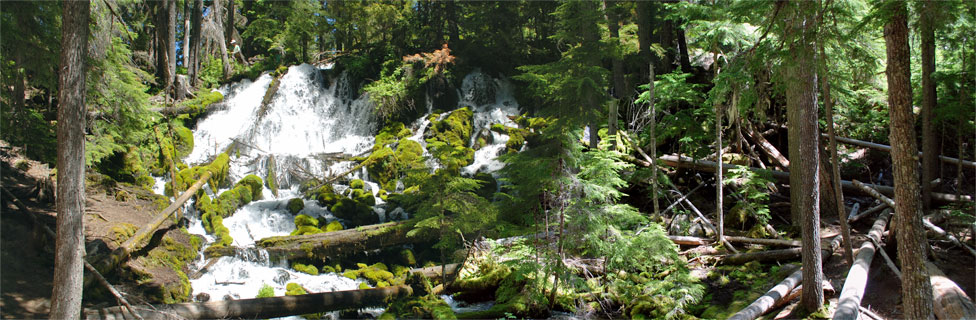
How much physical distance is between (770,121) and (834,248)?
671 centimetres

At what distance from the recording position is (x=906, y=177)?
500 centimetres

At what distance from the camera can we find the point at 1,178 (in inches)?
459

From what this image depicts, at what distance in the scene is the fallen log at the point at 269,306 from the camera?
25.3 ft

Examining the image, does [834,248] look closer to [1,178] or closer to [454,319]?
[454,319]

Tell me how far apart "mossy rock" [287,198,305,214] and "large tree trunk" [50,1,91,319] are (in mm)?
8789

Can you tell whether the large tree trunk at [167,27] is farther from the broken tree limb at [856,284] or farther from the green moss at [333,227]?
the broken tree limb at [856,284]

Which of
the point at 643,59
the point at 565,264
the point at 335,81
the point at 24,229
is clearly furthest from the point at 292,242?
the point at 335,81

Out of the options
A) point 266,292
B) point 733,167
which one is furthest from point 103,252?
point 733,167

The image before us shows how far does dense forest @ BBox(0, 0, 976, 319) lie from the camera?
21.8 feet

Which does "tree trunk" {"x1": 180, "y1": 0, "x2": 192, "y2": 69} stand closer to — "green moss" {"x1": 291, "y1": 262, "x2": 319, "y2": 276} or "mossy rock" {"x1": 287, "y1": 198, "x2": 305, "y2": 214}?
"mossy rock" {"x1": 287, "y1": 198, "x2": 305, "y2": 214}

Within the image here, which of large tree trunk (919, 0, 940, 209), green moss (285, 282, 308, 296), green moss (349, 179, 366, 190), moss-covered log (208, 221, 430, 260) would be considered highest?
large tree trunk (919, 0, 940, 209)

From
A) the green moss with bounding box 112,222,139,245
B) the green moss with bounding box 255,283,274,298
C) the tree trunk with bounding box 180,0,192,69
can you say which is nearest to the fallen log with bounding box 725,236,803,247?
the green moss with bounding box 255,283,274,298

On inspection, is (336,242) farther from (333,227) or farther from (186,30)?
(186,30)

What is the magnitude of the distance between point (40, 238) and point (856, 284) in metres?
15.0
